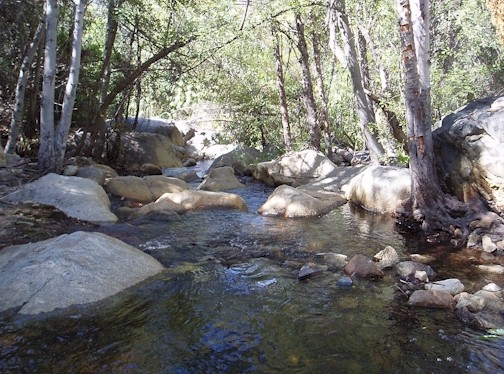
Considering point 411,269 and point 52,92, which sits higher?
point 52,92

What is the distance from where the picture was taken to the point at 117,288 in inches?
179

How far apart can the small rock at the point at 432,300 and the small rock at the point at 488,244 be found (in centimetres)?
205

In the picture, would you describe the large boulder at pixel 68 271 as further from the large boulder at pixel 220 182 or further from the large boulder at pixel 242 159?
the large boulder at pixel 242 159

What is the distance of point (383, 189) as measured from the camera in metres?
8.84

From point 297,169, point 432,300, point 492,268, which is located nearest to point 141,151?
point 297,169

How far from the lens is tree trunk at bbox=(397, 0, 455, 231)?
684 centimetres

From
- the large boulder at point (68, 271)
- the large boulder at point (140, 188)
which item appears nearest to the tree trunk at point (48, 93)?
the large boulder at point (140, 188)

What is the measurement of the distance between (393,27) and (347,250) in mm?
9940

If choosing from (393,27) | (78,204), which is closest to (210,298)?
(78,204)

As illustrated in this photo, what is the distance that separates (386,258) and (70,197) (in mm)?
5460

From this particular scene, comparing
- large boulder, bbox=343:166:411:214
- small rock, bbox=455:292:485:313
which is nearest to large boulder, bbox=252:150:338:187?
large boulder, bbox=343:166:411:214

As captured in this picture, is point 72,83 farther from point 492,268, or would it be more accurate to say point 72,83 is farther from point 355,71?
point 492,268

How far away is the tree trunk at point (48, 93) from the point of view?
8.72 metres

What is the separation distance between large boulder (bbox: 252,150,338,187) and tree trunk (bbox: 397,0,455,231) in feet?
16.3
